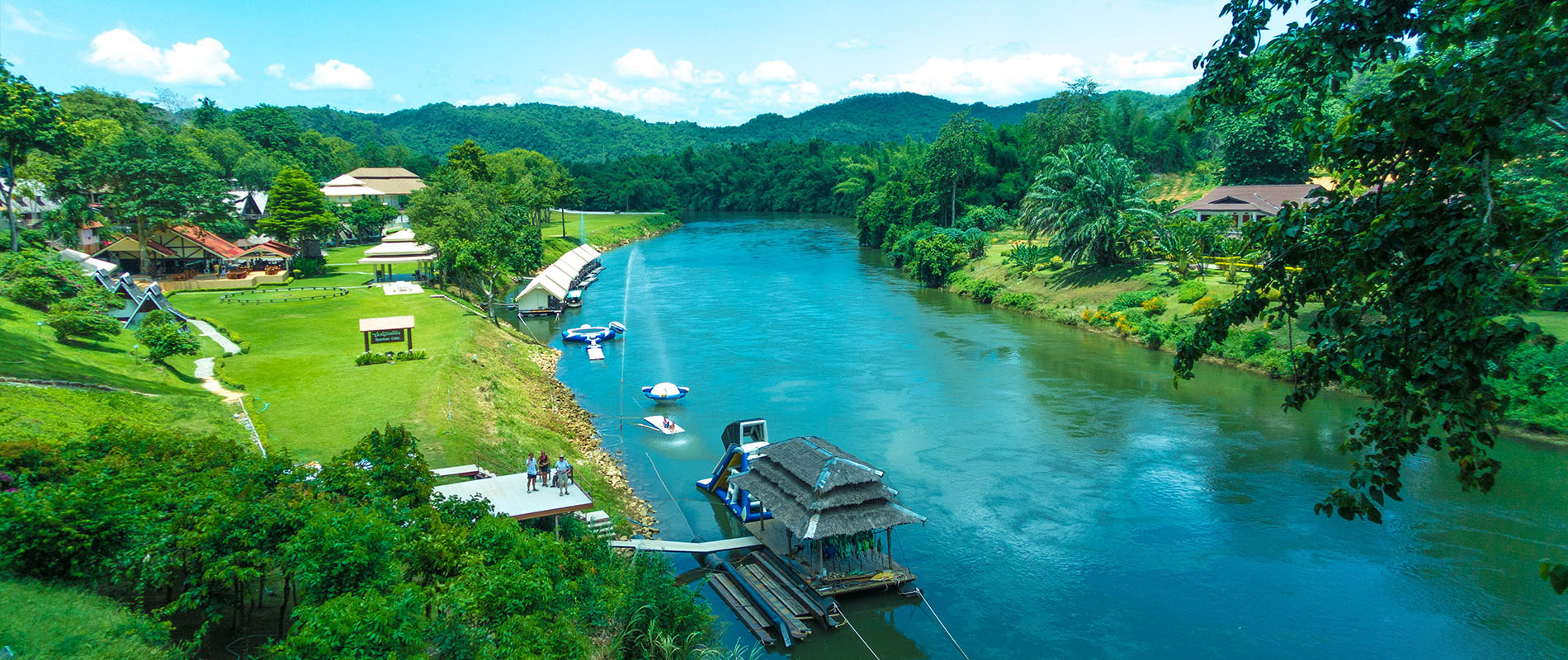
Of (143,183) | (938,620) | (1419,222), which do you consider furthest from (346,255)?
(1419,222)

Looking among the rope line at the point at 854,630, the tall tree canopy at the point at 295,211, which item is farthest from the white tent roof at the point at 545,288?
the rope line at the point at 854,630

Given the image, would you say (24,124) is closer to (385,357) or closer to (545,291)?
(385,357)

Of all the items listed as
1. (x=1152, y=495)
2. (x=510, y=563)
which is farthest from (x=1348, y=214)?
(x=1152, y=495)

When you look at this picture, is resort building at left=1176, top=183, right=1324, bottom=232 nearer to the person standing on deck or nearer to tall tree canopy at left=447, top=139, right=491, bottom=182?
the person standing on deck

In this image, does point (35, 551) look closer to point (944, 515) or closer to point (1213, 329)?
point (1213, 329)

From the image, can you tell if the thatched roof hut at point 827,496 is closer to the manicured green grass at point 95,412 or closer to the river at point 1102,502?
the river at point 1102,502
